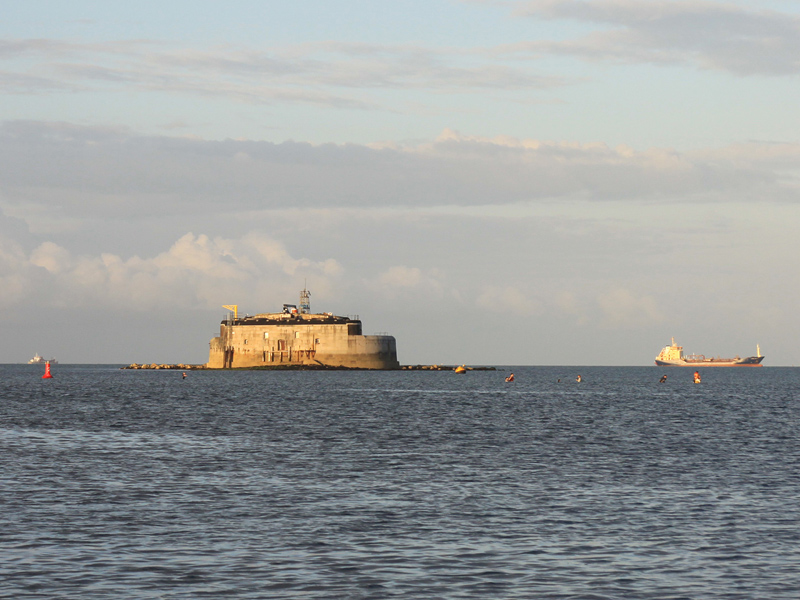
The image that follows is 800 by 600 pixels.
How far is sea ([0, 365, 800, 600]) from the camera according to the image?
20234mm

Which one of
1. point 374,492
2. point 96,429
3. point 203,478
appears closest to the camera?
point 374,492

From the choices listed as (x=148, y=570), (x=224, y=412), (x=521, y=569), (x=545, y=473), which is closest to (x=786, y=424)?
(x=545, y=473)

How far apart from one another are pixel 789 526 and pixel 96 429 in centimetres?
4455

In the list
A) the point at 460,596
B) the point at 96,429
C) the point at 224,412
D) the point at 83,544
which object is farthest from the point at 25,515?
the point at 224,412

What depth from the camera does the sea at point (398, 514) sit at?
20234 mm

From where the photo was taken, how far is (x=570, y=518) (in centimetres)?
2756

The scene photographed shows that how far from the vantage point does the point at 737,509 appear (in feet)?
95.2

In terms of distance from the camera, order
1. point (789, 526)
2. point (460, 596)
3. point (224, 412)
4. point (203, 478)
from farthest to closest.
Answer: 1. point (224, 412)
2. point (203, 478)
3. point (789, 526)
4. point (460, 596)

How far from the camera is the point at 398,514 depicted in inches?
1107

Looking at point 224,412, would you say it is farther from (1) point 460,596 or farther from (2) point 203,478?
(1) point 460,596

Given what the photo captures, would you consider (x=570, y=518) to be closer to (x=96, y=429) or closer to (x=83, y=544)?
(x=83, y=544)

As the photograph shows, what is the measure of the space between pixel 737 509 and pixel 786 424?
42347 mm

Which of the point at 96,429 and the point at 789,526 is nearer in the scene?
the point at 789,526

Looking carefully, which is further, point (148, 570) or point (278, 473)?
point (278, 473)
